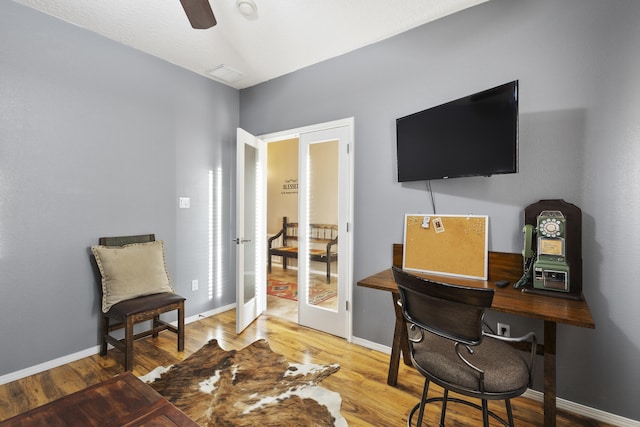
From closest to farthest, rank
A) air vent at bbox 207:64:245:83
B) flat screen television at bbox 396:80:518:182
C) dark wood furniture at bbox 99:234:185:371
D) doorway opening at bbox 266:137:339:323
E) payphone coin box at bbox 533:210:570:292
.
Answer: payphone coin box at bbox 533:210:570:292 < flat screen television at bbox 396:80:518:182 < dark wood furniture at bbox 99:234:185:371 < doorway opening at bbox 266:137:339:323 < air vent at bbox 207:64:245:83

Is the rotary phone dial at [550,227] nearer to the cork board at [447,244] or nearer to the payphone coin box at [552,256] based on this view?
the payphone coin box at [552,256]

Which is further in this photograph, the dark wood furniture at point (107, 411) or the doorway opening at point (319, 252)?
the doorway opening at point (319, 252)

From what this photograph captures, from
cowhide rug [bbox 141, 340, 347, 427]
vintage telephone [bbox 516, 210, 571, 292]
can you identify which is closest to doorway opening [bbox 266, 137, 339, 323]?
cowhide rug [bbox 141, 340, 347, 427]

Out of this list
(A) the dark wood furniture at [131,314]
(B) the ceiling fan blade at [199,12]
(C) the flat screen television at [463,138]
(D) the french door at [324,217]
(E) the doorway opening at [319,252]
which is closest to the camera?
(B) the ceiling fan blade at [199,12]

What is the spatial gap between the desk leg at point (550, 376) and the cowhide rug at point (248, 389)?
114 centimetres

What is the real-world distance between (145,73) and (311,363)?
10.5 feet

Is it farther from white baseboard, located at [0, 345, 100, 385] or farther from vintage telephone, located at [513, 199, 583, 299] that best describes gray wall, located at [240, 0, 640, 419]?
white baseboard, located at [0, 345, 100, 385]

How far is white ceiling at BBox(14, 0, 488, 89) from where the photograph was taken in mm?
2324

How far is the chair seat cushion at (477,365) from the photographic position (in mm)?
1343

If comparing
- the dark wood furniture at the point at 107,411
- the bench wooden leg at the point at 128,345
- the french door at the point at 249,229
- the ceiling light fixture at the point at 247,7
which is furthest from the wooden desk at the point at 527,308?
the ceiling light fixture at the point at 247,7

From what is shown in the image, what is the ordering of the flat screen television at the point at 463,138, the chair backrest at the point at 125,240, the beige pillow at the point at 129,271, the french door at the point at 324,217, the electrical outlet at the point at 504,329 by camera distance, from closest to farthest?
the flat screen television at the point at 463,138 → the electrical outlet at the point at 504,329 → the beige pillow at the point at 129,271 → the chair backrest at the point at 125,240 → the french door at the point at 324,217

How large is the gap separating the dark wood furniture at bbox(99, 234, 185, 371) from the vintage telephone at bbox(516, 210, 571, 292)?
276 centimetres

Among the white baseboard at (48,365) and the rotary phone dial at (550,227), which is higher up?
the rotary phone dial at (550,227)

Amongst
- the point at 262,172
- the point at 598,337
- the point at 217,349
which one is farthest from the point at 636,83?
the point at 217,349
